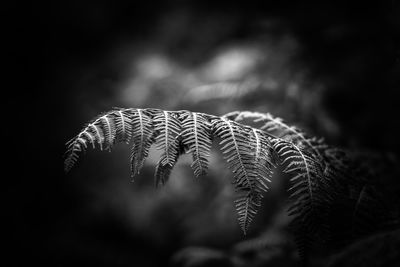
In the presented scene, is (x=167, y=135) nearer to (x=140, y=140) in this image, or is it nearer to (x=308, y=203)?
(x=140, y=140)

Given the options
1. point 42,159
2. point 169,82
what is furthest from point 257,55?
point 42,159

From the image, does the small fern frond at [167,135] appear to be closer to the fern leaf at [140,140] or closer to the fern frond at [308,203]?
the fern leaf at [140,140]

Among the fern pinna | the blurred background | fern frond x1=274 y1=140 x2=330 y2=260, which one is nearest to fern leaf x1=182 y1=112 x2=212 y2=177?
the fern pinna

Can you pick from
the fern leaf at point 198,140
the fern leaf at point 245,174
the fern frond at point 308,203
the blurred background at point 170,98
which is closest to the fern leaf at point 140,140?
the fern leaf at point 198,140

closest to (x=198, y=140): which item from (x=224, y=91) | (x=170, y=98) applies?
(x=224, y=91)

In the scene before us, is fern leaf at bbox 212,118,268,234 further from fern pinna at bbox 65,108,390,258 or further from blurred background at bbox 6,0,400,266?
blurred background at bbox 6,0,400,266

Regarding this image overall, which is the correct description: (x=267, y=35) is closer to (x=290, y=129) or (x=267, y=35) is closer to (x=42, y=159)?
(x=290, y=129)
